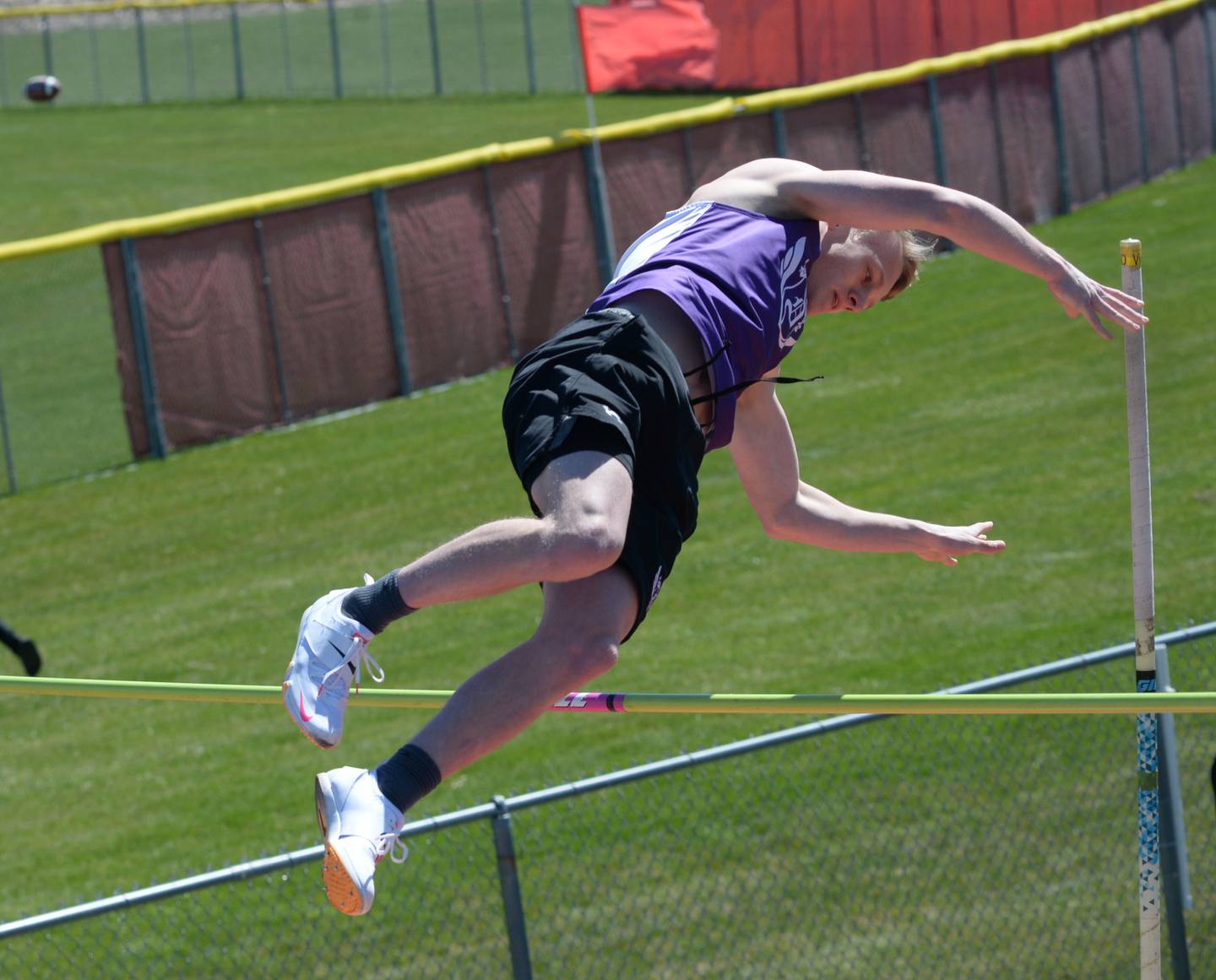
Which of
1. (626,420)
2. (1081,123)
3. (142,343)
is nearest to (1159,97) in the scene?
(1081,123)

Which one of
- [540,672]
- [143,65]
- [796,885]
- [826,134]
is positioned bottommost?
[796,885]

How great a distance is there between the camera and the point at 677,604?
12.4 metres

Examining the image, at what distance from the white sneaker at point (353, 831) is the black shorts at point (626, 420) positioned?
30.9 inches

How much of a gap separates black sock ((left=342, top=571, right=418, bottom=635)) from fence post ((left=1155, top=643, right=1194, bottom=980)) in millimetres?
3865

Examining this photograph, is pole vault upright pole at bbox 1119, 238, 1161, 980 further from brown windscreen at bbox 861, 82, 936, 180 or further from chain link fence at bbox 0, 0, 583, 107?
chain link fence at bbox 0, 0, 583, 107

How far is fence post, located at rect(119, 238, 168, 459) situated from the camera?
16.1 m

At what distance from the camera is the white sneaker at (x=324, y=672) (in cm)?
437

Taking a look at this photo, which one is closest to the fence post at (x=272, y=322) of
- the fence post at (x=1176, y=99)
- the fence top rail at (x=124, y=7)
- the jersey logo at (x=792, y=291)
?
the jersey logo at (x=792, y=291)

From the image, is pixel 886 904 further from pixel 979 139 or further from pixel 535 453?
pixel 979 139

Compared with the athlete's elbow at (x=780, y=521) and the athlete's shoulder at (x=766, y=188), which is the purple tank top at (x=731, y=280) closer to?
the athlete's shoulder at (x=766, y=188)

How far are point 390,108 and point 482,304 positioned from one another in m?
18.7

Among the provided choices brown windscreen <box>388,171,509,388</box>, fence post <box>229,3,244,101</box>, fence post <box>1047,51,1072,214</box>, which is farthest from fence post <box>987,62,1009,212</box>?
fence post <box>229,3,244,101</box>

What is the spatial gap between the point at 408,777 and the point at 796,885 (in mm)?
4371

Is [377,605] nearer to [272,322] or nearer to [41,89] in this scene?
[272,322]
